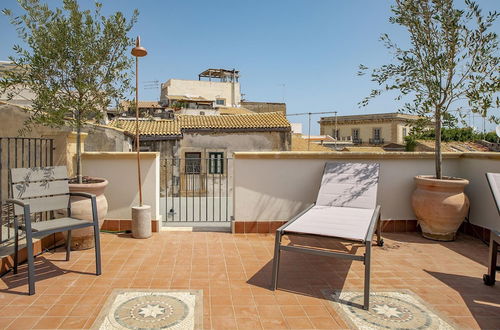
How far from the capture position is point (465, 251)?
463cm

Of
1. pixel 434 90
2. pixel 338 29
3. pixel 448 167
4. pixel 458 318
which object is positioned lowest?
pixel 458 318

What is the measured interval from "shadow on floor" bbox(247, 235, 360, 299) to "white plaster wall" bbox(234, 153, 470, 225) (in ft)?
3.56

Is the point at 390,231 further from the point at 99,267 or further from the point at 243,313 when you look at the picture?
the point at 99,267

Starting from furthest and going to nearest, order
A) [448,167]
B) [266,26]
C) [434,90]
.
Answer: [266,26]
[448,167]
[434,90]

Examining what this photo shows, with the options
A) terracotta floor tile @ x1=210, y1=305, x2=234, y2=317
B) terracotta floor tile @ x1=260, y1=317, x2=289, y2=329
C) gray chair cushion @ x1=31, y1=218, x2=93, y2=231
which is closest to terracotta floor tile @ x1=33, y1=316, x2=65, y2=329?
gray chair cushion @ x1=31, y1=218, x2=93, y2=231

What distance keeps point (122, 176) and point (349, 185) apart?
3.35 m

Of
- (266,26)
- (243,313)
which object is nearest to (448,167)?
(243,313)

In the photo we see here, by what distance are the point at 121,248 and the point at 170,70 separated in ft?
162

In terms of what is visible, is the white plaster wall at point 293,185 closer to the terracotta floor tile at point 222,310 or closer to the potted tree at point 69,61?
the potted tree at point 69,61

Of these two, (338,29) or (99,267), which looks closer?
(99,267)

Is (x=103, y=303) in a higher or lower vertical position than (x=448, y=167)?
lower

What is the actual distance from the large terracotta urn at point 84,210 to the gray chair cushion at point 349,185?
2865 mm

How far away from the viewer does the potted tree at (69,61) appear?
4.27 metres

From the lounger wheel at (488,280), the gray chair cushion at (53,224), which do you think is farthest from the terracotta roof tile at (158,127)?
the lounger wheel at (488,280)
